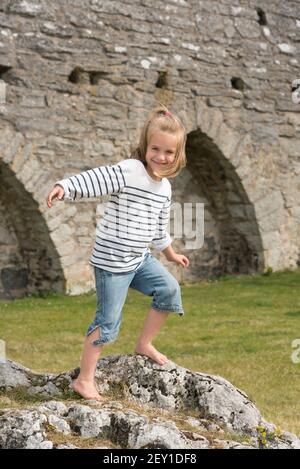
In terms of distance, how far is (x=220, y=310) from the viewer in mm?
7828

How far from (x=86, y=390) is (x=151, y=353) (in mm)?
372

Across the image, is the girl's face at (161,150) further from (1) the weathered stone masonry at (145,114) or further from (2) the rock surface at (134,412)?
(1) the weathered stone masonry at (145,114)

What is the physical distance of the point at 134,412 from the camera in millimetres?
3135

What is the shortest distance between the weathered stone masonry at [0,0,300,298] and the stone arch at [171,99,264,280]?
14mm

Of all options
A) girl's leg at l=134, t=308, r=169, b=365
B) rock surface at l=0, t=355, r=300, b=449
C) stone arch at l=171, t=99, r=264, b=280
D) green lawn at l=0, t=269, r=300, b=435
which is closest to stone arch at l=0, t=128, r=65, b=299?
green lawn at l=0, t=269, r=300, b=435

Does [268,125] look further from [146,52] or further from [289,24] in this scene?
[146,52]

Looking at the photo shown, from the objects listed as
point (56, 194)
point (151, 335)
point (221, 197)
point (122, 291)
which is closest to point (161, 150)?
point (56, 194)

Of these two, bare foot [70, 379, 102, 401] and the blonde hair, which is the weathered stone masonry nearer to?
the blonde hair

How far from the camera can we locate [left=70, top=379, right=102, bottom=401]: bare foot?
3.43m

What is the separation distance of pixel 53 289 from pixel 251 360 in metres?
3.54

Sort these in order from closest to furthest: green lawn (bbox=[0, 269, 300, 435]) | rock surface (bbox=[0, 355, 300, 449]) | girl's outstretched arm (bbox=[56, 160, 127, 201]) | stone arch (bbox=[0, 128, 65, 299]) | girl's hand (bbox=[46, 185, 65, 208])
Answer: rock surface (bbox=[0, 355, 300, 449]), girl's hand (bbox=[46, 185, 65, 208]), girl's outstretched arm (bbox=[56, 160, 127, 201]), green lawn (bbox=[0, 269, 300, 435]), stone arch (bbox=[0, 128, 65, 299])

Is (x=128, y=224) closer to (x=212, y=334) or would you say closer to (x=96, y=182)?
(x=96, y=182)

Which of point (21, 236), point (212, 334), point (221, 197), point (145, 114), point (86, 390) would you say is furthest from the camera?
point (221, 197)
